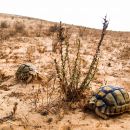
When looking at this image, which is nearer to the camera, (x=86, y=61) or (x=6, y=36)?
(x=86, y=61)

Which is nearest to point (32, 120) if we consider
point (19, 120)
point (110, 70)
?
point (19, 120)

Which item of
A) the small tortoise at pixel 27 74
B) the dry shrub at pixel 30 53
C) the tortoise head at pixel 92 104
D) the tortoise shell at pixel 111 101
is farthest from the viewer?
the dry shrub at pixel 30 53

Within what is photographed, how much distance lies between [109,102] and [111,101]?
0.03m

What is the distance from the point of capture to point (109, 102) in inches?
166

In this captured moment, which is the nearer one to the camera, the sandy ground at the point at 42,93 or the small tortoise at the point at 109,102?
the sandy ground at the point at 42,93

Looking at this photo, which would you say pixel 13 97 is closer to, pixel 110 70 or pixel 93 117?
pixel 93 117

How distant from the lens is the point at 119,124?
4090 millimetres

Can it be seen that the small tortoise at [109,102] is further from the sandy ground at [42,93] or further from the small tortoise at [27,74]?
the small tortoise at [27,74]

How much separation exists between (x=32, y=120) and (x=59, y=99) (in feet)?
2.69

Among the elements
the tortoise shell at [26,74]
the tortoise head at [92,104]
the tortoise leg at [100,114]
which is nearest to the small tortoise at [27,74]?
the tortoise shell at [26,74]

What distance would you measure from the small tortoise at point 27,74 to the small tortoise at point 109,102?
204 centimetres

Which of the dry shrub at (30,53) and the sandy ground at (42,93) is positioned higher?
the dry shrub at (30,53)

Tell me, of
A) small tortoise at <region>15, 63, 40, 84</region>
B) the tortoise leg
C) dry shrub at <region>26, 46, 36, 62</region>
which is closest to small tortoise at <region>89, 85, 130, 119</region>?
the tortoise leg

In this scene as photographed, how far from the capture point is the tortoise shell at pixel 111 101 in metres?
4.21
